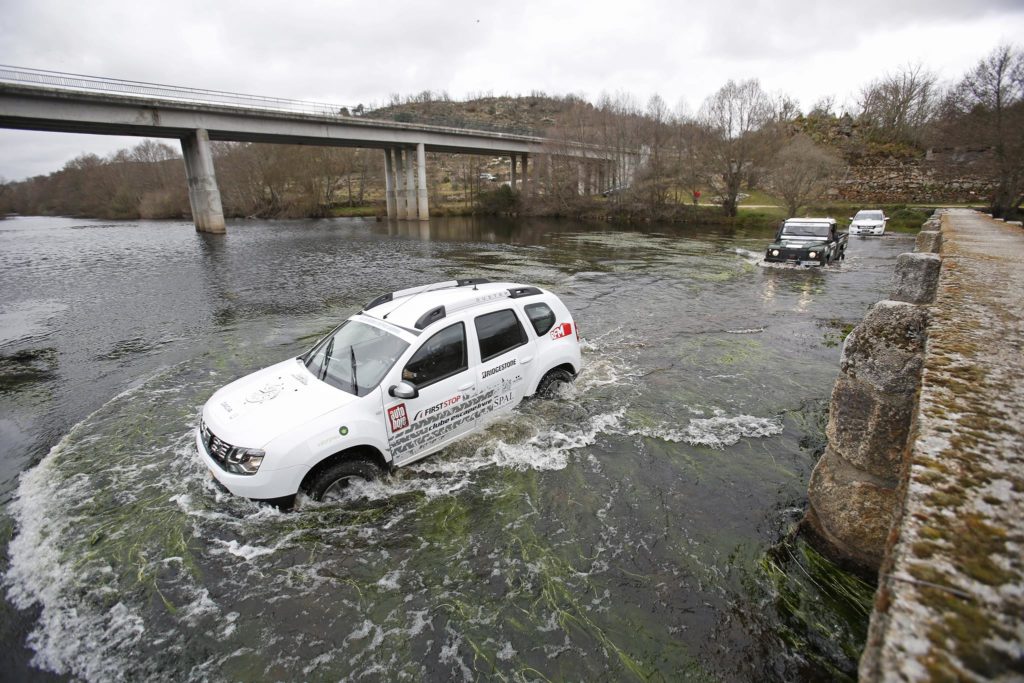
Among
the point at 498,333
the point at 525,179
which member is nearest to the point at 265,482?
the point at 498,333

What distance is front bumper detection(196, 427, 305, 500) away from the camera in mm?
4625

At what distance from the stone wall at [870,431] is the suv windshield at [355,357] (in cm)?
445

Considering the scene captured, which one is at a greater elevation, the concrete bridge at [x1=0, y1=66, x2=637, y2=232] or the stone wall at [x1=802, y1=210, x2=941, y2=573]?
the concrete bridge at [x1=0, y1=66, x2=637, y2=232]

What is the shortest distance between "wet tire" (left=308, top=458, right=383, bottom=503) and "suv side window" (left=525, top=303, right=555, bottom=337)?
306cm

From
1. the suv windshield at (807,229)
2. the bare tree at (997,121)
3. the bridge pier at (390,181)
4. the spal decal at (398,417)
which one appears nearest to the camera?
the spal decal at (398,417)

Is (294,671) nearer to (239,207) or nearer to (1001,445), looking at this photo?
(1001,445)

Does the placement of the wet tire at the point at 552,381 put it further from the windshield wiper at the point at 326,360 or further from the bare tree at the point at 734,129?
the bare tree at the point at 734,129

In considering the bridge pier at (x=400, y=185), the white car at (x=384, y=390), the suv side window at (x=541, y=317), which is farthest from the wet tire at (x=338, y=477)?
the bridge pier at (x=400, y=185)

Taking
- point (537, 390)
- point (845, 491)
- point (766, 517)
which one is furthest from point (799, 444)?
point (537, 390)

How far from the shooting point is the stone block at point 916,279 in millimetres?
4992

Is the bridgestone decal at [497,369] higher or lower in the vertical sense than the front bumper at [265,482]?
higher

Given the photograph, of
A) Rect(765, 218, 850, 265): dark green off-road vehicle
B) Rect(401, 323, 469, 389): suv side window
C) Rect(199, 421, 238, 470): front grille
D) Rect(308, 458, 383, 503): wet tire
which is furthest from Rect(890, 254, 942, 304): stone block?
Rect(765, 218, 850, 265): dark green off-road vehicle

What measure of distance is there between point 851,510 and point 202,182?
171ft

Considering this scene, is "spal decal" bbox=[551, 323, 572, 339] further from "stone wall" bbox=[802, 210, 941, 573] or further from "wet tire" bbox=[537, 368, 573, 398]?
"stone wall" bbox=[802, 210, 941, 573]
